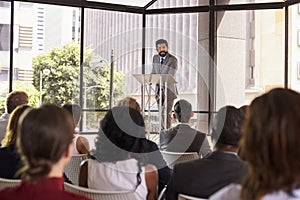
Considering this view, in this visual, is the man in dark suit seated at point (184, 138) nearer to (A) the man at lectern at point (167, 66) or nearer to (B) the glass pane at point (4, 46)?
(A) the man at lectern at point (167, 66)

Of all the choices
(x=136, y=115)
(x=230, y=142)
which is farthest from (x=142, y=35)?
(x=230, y=142)

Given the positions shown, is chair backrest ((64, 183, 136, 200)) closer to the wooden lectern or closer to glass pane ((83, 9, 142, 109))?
the wooden lectern

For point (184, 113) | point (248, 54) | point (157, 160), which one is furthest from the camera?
point (248, 54)

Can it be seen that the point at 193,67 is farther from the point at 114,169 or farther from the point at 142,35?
the point at 114,169

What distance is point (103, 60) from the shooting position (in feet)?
22.4

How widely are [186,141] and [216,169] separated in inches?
78.8

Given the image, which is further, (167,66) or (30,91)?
(30,91)

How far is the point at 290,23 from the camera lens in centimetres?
621

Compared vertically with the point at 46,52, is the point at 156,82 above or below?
below

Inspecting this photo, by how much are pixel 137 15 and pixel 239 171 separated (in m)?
5.46

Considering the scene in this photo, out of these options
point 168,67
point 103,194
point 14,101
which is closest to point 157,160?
point 103,194

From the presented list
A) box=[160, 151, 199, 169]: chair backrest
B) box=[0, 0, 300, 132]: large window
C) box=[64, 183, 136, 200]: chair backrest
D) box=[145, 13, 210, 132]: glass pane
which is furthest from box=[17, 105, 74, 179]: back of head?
box=[145, 13, 210, 132]: glass pane

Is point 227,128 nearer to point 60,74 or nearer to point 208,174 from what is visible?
point 208,174

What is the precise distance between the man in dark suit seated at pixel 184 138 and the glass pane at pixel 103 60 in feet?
8.32
